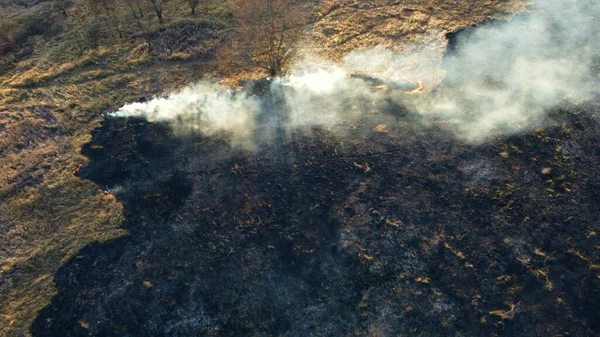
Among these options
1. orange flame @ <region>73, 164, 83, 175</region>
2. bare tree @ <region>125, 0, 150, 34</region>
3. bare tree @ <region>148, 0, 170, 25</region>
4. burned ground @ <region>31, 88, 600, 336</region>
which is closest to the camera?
burned ground @ <region>31, 88, 600, 336</region>

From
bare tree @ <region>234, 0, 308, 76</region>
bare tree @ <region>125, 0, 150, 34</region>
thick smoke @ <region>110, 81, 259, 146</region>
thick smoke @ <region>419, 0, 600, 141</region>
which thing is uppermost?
bare tree @ <region>125, 0, 150, 34</region>

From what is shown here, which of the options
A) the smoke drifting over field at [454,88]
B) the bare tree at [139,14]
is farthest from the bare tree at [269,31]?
the bare tree at [139,14]

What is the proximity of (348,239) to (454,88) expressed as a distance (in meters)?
13.7

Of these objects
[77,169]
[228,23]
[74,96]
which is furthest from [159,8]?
[77,169]

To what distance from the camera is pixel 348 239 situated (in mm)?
18688

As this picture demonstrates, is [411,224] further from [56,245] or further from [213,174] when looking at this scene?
[56,245]

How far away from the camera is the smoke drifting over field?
954 inches

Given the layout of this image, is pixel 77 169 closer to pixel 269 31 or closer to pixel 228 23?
pixel 269 31

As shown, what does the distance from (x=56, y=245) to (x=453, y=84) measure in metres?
24.8

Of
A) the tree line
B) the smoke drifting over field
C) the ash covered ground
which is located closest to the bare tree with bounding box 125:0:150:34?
the tree line

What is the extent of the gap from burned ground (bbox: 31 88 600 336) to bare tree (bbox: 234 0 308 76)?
30.1 ft

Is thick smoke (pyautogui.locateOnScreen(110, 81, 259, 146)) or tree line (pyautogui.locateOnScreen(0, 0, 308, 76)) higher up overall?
tree line (pyautogui.locateOnScreen(0, 0, 308, 76))

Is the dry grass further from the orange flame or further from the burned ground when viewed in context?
the burned ground

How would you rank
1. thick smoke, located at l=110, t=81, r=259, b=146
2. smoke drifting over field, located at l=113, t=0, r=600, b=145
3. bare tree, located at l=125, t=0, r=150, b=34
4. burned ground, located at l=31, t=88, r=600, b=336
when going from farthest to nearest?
1. bare tree, located at l=125, t=0, r=150, b=34
2. thick smoke, located at l=110, t=81, r=259, b=146
3. smoke drifting over field, located at l=113, t=0, r=600, b=145
4. burned ground, located at l=31, t=88, r=600, b=336
